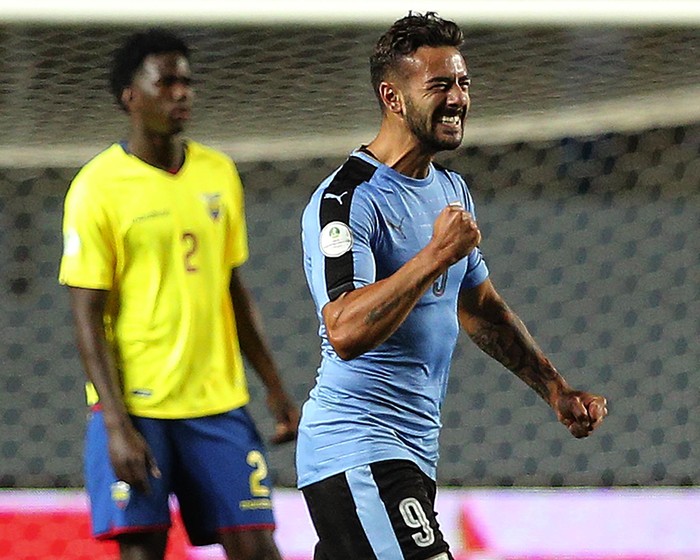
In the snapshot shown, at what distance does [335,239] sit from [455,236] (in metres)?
0.20

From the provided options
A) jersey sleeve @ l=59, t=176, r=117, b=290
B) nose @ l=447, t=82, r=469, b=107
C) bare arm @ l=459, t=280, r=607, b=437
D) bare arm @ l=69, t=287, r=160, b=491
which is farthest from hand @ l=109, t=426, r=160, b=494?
nose @ l=447, t=82, r=469, b=107

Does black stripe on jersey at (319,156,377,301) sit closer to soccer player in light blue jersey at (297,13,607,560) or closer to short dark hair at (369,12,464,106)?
soccer player in light blue jersey at (297,13,607,560)

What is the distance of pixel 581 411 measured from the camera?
7.19ft

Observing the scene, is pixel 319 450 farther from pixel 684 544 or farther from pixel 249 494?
pixel 684 544

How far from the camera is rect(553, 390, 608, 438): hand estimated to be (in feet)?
7.13

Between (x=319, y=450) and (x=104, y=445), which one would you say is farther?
(x=104, y=445)

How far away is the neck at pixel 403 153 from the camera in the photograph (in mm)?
2156

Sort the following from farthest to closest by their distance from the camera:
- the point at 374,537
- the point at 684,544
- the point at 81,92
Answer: the point at 684,544 → the point at 81,92 → the point at 374,537

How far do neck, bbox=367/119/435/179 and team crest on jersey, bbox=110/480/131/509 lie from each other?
0.84 m

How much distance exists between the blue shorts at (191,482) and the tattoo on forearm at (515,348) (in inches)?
21.5

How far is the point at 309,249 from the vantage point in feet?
6.78

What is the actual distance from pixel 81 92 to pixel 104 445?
926mm

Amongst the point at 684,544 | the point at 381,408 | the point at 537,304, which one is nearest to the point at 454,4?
the point at 381,408

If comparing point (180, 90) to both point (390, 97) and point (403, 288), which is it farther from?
point (403, 288)
